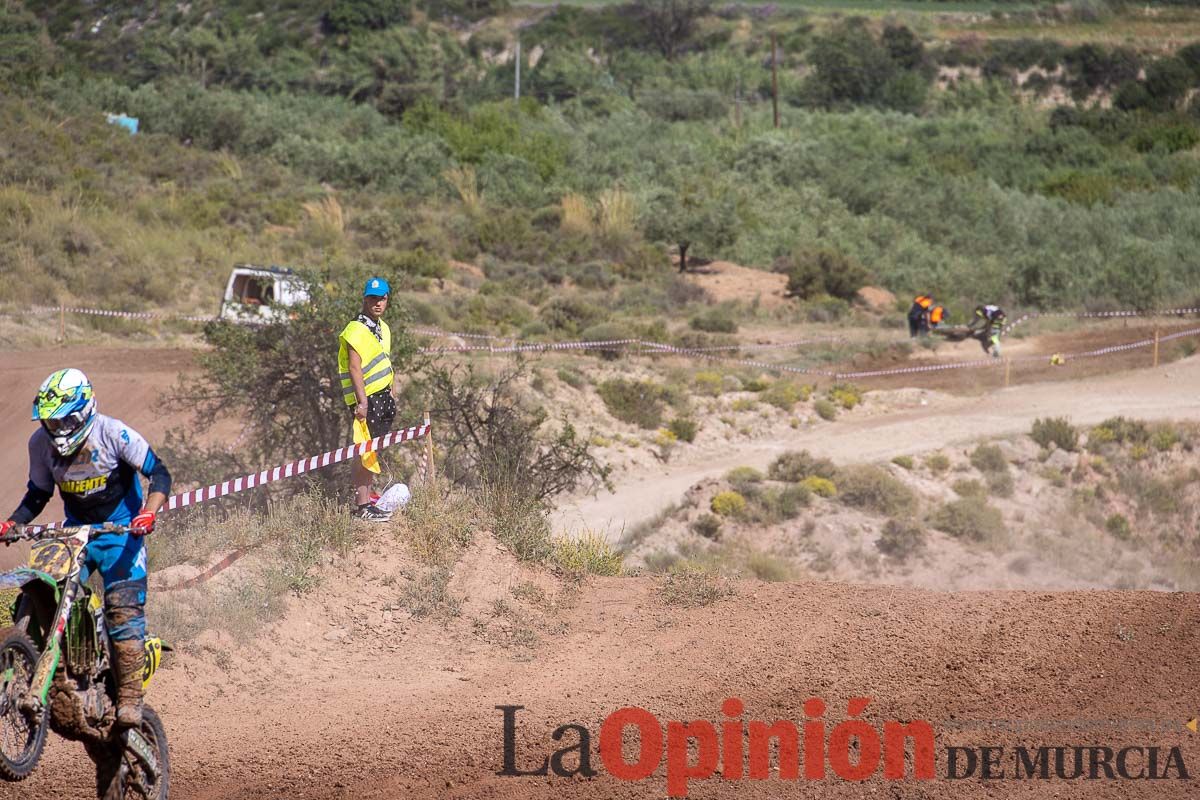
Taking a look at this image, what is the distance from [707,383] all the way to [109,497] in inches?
633

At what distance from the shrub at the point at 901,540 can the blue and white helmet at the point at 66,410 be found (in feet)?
36.6

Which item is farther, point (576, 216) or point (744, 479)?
point (576, 216)

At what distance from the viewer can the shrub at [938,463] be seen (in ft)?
58.3

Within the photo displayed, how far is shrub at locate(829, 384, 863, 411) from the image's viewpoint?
21.2 metres

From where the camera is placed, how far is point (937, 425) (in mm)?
19938

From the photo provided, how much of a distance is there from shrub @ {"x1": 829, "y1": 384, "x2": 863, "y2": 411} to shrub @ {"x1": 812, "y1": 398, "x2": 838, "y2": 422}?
0.22m

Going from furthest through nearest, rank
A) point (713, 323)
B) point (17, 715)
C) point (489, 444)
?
point (713, 323) → point (489, 444) → point (17, 715)

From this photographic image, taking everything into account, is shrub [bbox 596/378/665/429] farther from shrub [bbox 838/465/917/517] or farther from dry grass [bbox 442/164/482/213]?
dry grass [bbox 442/164/482/213]

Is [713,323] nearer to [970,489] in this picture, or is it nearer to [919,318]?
[919,318]

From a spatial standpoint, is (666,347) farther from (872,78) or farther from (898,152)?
(872,78)

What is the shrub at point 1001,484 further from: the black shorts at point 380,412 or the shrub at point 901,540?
the black shorts at point 380,412

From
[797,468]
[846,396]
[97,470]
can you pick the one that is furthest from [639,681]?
[846,396]

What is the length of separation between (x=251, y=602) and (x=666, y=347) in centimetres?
1536

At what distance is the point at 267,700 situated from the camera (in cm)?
750
